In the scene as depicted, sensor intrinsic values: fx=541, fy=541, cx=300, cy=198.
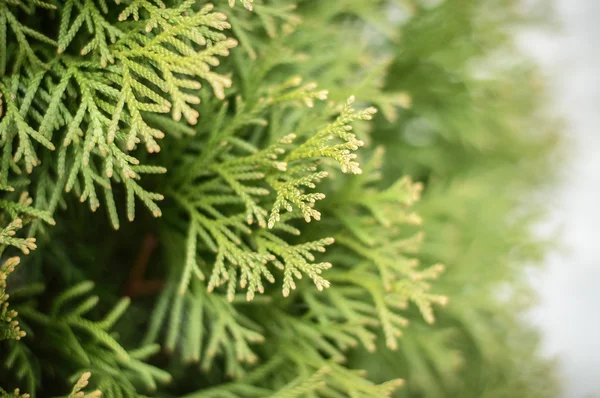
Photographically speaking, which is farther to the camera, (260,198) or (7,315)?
(260,198)

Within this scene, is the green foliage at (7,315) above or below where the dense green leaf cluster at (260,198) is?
below

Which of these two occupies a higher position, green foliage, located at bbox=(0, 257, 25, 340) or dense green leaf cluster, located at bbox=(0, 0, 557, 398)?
dense green leaf cluster, located at bbox=(0, 0, 557, 398)

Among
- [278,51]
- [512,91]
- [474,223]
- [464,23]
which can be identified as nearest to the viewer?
[278,51]

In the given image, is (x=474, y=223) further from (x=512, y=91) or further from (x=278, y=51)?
(x=278, y=51)

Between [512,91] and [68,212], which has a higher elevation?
[512,91]

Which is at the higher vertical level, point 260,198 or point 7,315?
point 260,198

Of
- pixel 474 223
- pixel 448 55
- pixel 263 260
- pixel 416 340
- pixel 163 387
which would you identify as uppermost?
pixel 448 55

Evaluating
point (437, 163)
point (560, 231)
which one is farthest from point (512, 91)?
point (560, 231)

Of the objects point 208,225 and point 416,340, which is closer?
point 208,225
